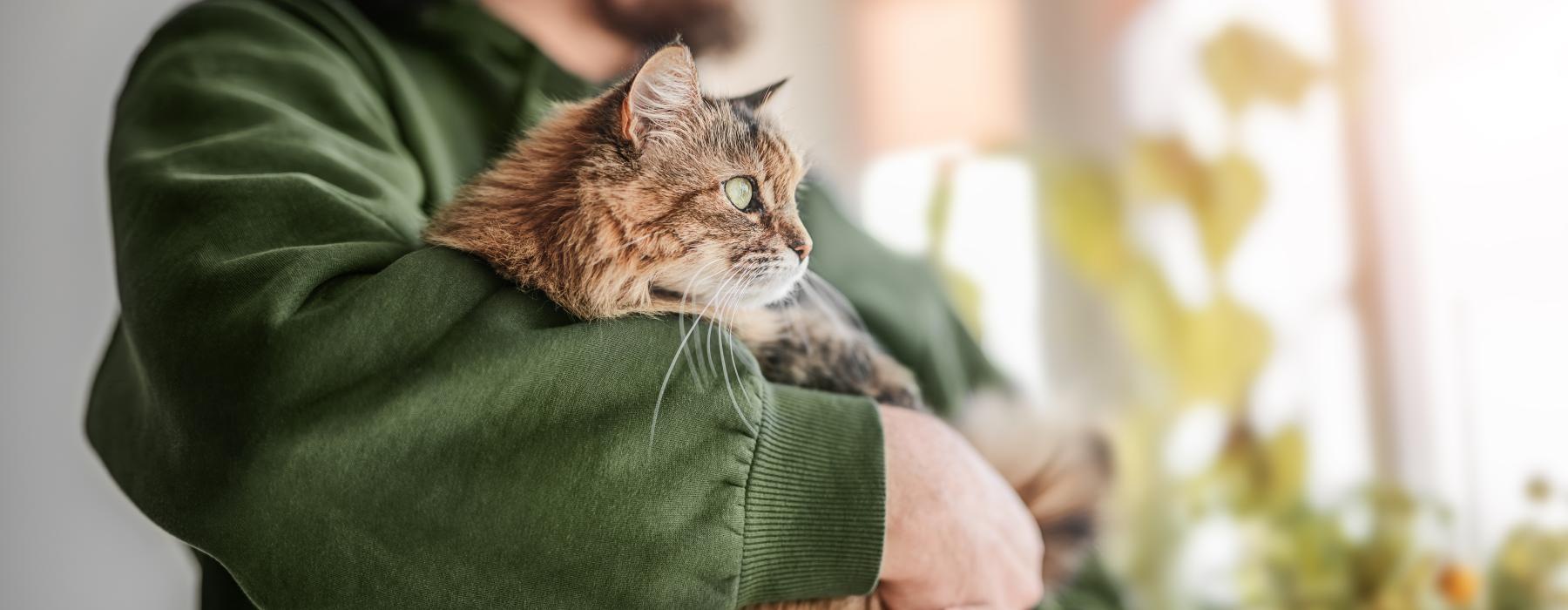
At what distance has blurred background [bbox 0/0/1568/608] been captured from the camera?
5.09ft

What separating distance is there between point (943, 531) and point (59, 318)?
1.11 meters

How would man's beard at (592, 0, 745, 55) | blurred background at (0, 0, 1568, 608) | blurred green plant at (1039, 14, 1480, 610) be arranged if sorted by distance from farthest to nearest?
blurred green plant at (1039, 14, 1480, 610) → blurred background at (0, 0, 1568, 608) → man's beard at (592, 0, 745, 55)

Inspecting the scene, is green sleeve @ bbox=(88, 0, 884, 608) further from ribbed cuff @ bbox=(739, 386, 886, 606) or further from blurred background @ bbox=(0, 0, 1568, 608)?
blurred background @ bbox=(0, 0, 1568, 608)

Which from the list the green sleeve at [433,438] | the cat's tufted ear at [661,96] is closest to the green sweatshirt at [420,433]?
the green sleeve at [433,438]

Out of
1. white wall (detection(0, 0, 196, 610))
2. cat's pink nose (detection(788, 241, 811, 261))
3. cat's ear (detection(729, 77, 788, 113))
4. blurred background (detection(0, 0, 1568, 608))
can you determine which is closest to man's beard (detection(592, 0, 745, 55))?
cat's ear (detection(729, 77, 788, 113))

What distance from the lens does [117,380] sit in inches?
25.2

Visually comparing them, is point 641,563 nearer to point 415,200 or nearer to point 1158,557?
point 415,200

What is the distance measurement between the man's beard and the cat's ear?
0.48 ft

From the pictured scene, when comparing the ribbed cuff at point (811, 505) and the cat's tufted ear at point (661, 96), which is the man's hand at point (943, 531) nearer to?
the ribbed cuff at point (811, 505)

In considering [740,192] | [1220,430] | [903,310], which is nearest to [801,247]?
[740,192]

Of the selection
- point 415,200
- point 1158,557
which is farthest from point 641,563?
point 1158,557

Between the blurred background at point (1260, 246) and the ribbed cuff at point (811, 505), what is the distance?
944 mm

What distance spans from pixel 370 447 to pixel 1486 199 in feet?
6.23

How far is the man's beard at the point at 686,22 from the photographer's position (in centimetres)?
77
